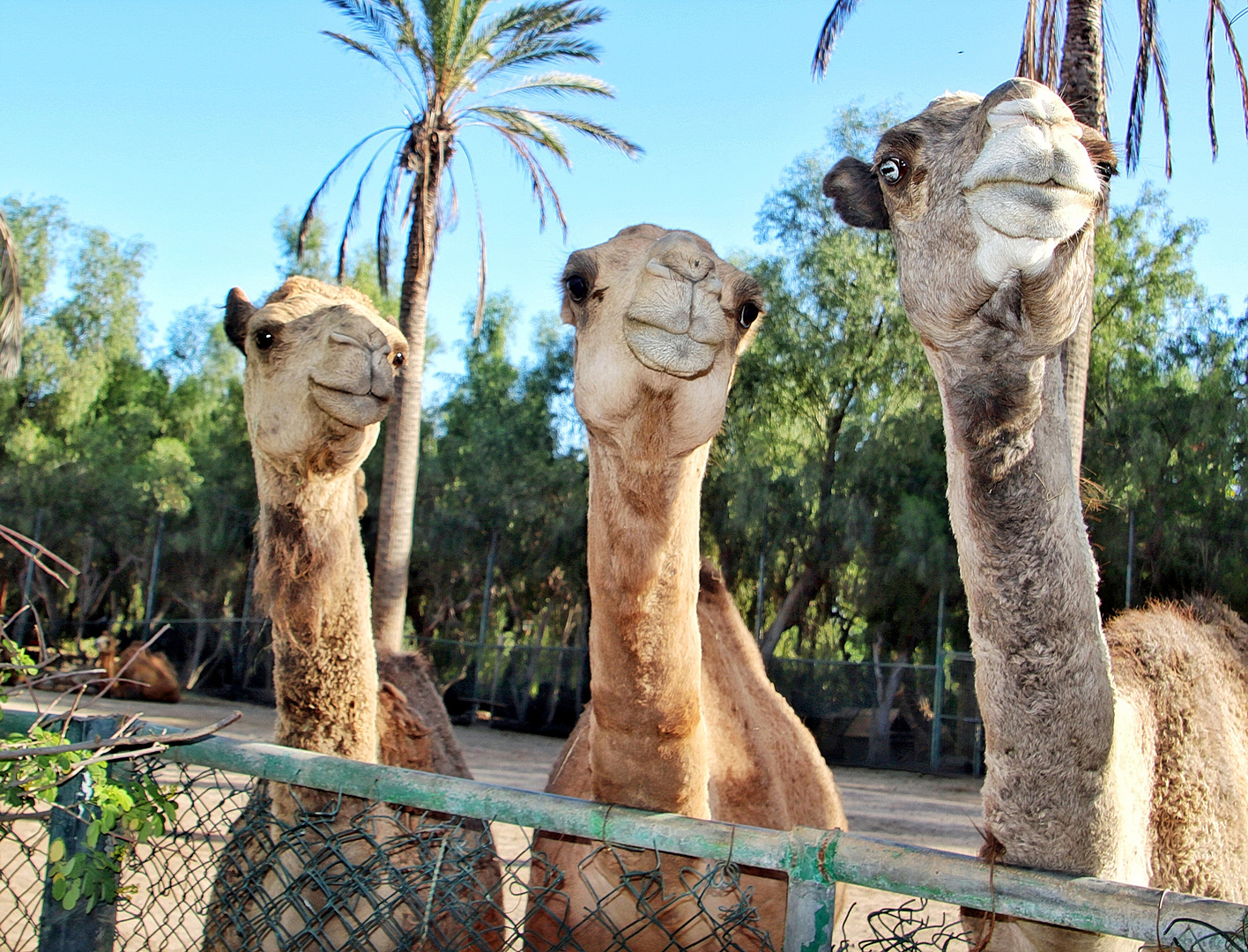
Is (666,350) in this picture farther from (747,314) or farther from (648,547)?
(648,547)

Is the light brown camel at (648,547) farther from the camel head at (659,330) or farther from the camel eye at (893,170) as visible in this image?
the camel eye at (893,170)

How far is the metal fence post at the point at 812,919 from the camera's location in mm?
1955

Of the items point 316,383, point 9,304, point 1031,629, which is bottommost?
point 1031,629

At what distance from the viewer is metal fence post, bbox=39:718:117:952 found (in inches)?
102

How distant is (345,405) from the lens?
363 centimetres

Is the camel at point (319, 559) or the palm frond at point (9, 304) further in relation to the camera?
the palm frond at point (9, 304)

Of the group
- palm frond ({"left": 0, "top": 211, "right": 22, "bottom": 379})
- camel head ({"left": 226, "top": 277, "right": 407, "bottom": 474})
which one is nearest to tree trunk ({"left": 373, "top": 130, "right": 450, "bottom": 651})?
Result: palm frond ({"left": 0, "top": 211, "right": 22, "bottom": 379})

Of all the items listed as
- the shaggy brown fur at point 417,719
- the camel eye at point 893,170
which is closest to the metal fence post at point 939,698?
the shaggy brown fur at point 417,719

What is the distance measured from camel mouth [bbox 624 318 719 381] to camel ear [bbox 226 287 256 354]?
2.32m

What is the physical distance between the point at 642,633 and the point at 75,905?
1.55 metres

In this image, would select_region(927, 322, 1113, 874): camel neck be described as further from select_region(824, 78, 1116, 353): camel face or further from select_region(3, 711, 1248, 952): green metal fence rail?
select_region(3, 711, 1248, 952): green metal fence rail

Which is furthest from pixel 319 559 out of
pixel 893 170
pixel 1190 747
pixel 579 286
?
pixel 1190 747

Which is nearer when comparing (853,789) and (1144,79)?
(1144,79)

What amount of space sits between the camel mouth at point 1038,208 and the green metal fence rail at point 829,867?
120 cm
